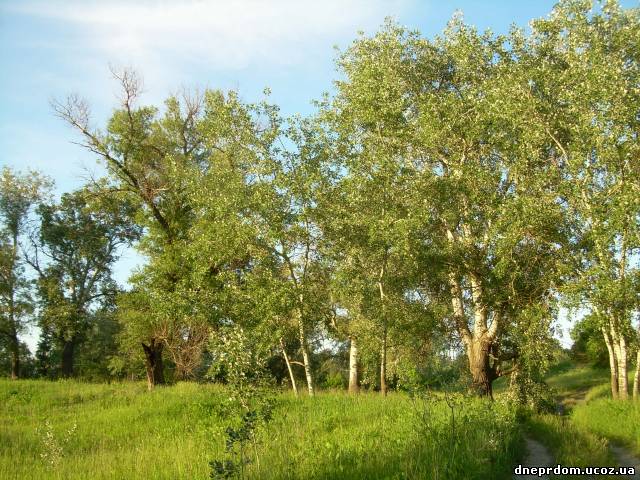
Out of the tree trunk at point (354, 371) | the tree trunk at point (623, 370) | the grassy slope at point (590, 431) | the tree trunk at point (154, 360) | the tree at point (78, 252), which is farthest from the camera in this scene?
the tree at point (78, 252)

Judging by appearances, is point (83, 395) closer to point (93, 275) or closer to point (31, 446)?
point (31, 446)

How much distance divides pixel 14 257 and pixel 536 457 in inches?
1528

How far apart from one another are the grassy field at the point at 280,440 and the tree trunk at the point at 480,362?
700 cm

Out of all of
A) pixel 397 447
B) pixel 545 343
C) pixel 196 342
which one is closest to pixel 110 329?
pixel 196 342

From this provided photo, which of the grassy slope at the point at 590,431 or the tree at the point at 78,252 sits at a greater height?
the tree at the point at 78,252

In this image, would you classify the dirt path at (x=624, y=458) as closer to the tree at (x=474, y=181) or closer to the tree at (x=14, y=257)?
the tree at (x=474, y=181)

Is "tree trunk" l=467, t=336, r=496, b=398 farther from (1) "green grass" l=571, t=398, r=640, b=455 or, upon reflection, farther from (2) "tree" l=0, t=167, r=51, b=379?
(2) "tree" l=0, t=167, r=51, b=379

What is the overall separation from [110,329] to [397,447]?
149 ft

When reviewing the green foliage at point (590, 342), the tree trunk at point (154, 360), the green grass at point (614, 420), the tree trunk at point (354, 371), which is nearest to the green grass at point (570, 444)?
the green grass at point (614, 420)

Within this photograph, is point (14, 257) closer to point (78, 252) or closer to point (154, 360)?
point (78, 252)

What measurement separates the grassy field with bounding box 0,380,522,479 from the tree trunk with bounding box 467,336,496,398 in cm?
700

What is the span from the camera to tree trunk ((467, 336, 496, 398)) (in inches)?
891

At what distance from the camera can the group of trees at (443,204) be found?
1911cm

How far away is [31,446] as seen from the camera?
12359 millimetres
